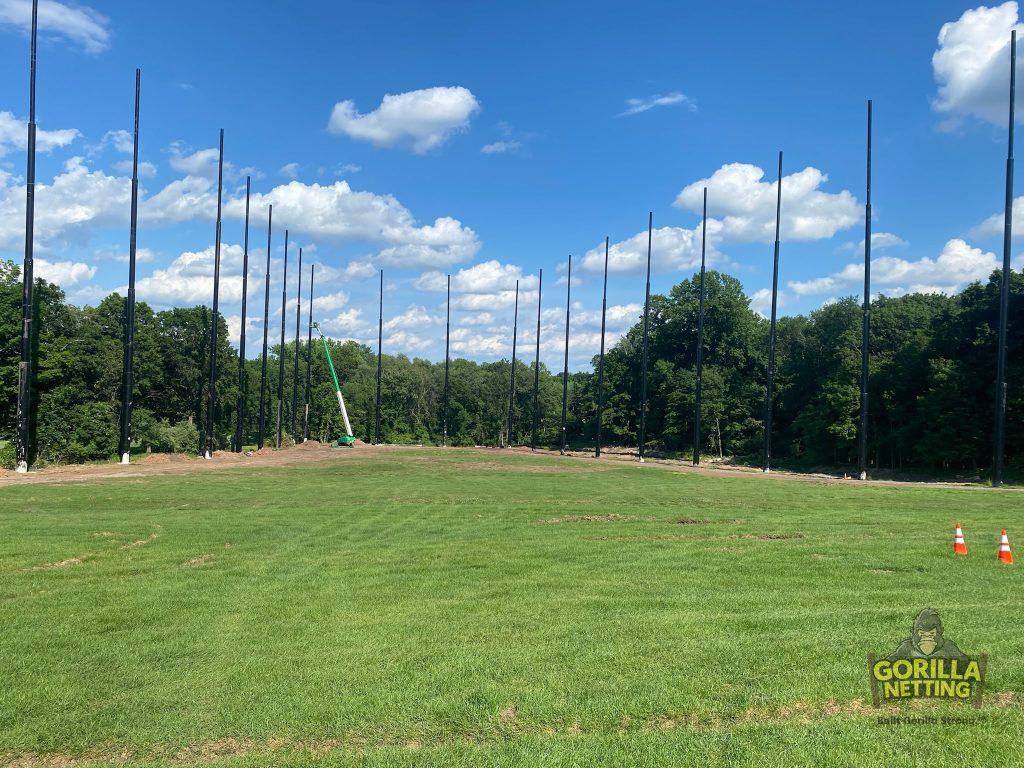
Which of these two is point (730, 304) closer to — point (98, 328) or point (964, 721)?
point (98, 328)

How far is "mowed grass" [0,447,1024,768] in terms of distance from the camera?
18.3 feet

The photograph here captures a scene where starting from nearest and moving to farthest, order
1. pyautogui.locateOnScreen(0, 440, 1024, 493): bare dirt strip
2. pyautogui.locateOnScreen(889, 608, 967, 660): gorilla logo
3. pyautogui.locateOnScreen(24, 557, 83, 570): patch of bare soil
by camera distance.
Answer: pyautogui.locateOnScreen(889, 608, 967, 660): gorilla logo, pyautogui.locateOnScreen(24, 557, 83, 570): patch of bare soil, pyautogui.locateOnScreen(0, 440, 1024, 493): bare dirt strip

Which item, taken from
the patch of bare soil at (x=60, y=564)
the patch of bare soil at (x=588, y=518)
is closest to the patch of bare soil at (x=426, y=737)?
the patch of bare soil at (x=60, y=564)

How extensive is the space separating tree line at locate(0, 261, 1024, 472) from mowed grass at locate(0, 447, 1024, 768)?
34.0 m

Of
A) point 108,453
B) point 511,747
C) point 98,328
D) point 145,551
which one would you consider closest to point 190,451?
point 108,453

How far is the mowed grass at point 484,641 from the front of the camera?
5.57 meters

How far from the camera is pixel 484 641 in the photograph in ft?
26.3

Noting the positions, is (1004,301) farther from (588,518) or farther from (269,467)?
(269,467)

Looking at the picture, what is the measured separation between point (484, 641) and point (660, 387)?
7491cm

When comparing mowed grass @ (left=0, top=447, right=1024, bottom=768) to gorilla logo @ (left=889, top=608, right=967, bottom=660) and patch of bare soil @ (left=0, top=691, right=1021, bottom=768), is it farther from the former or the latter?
gorilla logo @ (left=889, top=608, right=967, bottom=660)

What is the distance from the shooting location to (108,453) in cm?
5478

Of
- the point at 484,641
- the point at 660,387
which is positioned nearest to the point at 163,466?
the point at 484,641

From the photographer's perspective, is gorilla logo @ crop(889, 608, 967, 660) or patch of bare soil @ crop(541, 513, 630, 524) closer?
gorilla logo @ crop(889, 608, 967, 660)

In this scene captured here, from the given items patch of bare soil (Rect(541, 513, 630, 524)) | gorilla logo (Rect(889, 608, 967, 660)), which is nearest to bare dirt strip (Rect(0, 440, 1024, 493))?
patch of bare soil (Rect(541, 513, 630, 524))
